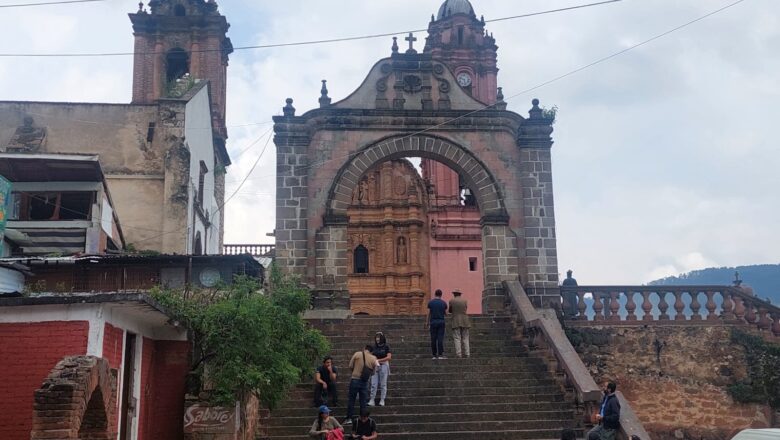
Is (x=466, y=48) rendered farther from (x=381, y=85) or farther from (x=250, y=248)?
(x=381, y=85)

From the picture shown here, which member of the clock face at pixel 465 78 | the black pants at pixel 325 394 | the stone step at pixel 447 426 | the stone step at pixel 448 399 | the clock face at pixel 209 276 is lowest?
the stone step at pixel 447 426

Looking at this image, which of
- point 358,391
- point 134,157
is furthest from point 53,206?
point 358,391

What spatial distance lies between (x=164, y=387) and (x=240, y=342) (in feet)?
6.30

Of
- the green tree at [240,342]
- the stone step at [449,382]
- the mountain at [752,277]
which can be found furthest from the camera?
the mountain at [752,277]

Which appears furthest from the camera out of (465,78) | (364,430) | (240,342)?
(465,78)

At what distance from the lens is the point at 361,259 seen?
118ft

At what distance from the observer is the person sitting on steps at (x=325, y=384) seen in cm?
1330

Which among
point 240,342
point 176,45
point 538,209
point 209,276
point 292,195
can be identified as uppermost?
point 176,45

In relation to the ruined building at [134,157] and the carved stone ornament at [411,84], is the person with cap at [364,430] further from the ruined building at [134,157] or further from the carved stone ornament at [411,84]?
the carved stone ornament at [411,84]

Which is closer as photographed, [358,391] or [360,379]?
[360,379]

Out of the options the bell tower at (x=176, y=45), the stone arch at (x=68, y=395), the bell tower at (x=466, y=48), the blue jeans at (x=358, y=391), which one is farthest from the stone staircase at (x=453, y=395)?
the bell tower at (x=466, y=48)

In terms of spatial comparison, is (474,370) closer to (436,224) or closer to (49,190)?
(49,190)

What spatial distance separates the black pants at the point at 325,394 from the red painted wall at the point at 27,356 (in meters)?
4.81

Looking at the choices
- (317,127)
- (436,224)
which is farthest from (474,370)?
(436,224)
